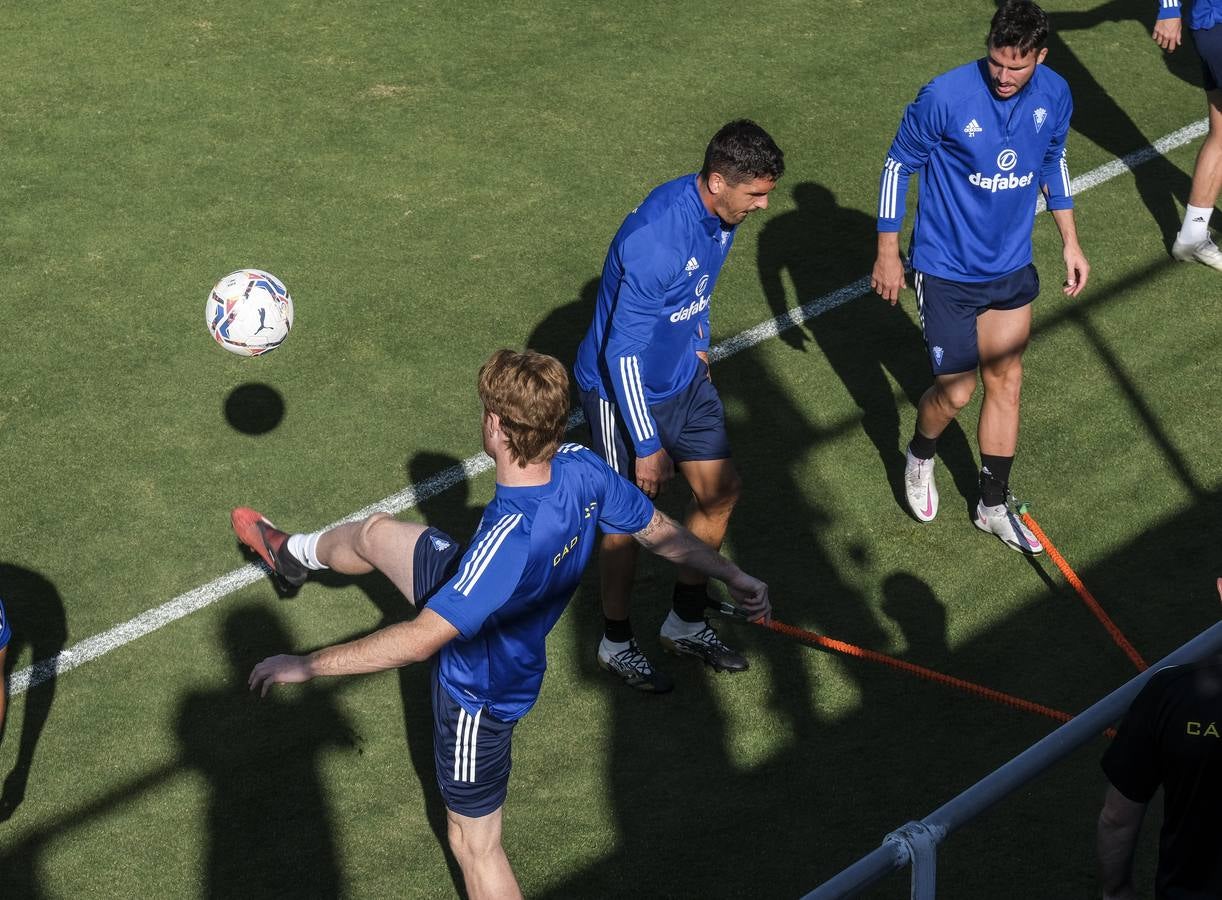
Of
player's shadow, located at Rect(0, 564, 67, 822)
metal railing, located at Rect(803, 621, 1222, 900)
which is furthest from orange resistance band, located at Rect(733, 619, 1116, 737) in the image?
player's shadow, located at Rect(0, 564, 67, 822)

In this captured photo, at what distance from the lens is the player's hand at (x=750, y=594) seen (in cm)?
520

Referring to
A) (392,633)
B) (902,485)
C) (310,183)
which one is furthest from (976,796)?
(310,183)

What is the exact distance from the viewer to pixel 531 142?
10336mm

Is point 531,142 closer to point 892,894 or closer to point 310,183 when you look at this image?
point 310,183


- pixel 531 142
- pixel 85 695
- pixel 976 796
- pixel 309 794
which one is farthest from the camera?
pixel 531 142

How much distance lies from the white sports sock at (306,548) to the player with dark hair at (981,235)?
2.95 meters

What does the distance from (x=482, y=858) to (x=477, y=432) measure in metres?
3.24

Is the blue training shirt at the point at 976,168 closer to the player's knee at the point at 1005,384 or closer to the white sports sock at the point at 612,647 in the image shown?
the player's knee at the point at 1005,384

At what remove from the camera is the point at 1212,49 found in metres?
8.88

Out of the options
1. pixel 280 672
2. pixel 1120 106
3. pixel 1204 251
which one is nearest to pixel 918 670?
pixel 280 672

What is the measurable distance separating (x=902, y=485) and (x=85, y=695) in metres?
4.21

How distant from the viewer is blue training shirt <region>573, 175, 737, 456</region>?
19.3 ft

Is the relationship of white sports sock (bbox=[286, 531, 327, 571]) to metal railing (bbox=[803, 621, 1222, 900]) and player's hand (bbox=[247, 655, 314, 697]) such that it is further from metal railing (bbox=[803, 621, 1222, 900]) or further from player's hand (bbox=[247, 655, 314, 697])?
metal railing (bbox=[803, 621, 1222, 900])

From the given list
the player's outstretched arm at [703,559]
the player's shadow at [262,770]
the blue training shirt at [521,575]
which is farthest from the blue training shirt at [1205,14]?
the player's shadow at [262,770]
